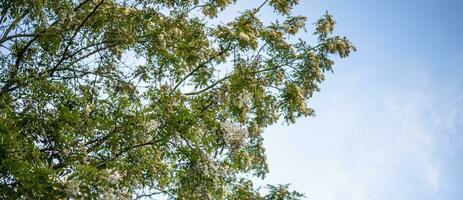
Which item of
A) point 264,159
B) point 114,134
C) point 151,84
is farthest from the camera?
point 264,159

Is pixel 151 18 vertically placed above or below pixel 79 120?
above

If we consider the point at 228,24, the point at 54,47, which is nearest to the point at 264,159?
the point at 228,24

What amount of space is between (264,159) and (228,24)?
12.1ft

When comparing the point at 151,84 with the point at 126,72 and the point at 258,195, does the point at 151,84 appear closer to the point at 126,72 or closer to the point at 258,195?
the point at 126,72

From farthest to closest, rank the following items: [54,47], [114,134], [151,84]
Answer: [151,84] < [54,47] < [114,134]

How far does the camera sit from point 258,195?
9.20m

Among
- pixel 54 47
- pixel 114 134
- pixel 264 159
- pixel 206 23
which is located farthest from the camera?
pixel 264 159

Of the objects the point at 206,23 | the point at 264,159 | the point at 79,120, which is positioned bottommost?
the point at 79,120

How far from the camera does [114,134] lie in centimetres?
756

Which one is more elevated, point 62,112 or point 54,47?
point 54,47

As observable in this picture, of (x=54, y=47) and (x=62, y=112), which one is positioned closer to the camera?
(x=62, y=112)

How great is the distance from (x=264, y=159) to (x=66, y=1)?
6325 millimetres

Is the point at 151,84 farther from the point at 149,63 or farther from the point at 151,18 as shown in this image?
the point at 151,18

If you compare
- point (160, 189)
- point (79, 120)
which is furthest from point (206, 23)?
point (79, 120)
